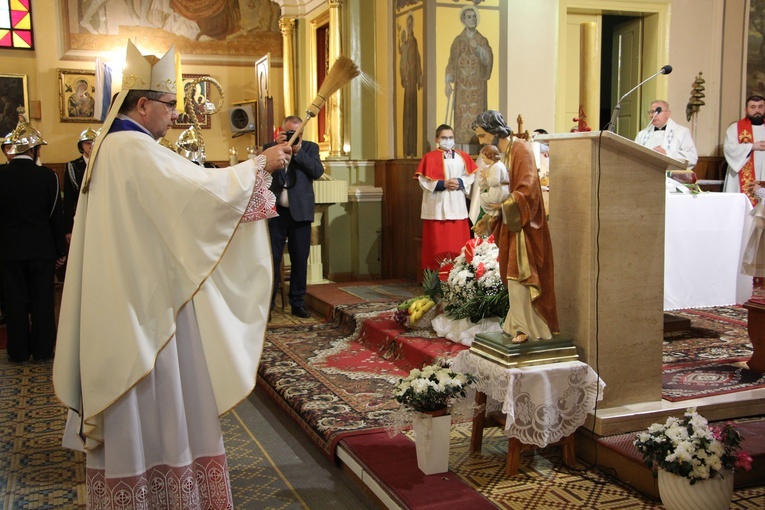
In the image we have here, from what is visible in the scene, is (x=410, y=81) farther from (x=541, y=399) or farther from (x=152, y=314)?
(x=152, y=314)

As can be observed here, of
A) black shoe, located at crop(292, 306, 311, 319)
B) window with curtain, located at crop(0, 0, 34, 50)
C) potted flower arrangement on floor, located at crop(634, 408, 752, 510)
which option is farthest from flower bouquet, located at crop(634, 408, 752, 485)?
window with curtain, located at crop(0, 0, 34, 50)

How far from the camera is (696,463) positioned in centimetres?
315

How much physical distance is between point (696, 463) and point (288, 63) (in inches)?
379

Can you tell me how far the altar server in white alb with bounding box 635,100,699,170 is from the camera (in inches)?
325

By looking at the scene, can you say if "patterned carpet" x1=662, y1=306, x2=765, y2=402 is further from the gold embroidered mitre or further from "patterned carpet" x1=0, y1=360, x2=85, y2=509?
"patterned carpet" x1=0, y1=360, x2=85, y2=509

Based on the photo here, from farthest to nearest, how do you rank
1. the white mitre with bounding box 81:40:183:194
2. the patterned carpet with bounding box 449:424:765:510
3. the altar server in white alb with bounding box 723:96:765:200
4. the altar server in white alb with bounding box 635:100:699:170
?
the altar server in white alb with bounding box 723:96:765:200 < the altar server in white alb with bounding box 635:100:699:170 < the patterned carpet with bounding box 449:424:765:510 < the white mitre with bounding box 81:40:183:194

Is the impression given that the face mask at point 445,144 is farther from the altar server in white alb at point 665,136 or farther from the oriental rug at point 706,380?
the oriental rug at point 706,380

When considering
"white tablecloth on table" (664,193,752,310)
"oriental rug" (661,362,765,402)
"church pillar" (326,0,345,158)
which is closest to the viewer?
"oriental rug" (661,362,765,402)

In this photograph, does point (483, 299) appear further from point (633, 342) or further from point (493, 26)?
point (493, 26)

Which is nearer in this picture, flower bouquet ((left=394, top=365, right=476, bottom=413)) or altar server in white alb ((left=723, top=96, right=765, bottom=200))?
flower bouquet ((left=394, top=365, right=476, bottom=413))

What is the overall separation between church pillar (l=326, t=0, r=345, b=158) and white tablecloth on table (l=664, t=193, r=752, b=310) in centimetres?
485

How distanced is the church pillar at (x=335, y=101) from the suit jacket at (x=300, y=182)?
245 cm

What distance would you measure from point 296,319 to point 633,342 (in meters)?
4.19

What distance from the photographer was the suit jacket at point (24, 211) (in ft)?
20.5
